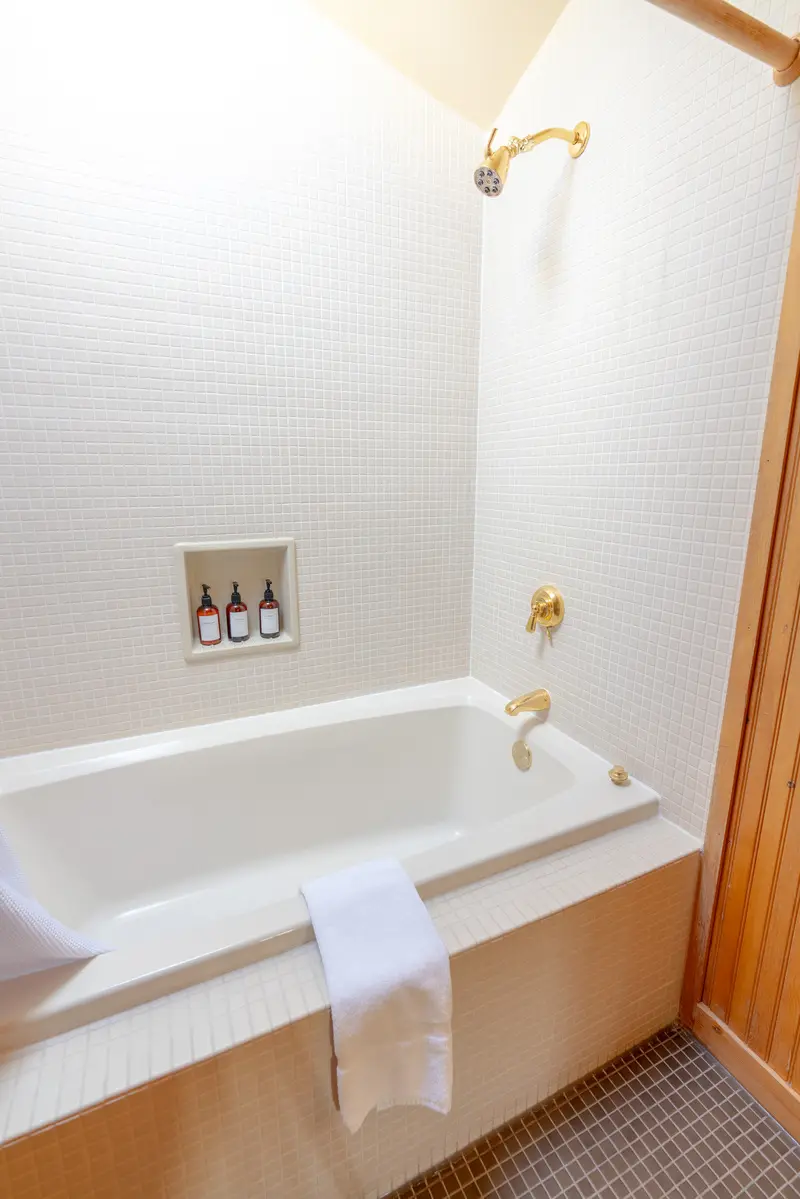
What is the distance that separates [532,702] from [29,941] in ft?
3.92

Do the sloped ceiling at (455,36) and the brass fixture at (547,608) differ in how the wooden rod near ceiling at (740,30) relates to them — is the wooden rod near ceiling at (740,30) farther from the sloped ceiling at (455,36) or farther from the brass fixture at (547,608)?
the brass fixture at (547,608)

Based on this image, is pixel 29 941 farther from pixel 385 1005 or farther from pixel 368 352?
pixel 368 352

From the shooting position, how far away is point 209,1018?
29.6 inches

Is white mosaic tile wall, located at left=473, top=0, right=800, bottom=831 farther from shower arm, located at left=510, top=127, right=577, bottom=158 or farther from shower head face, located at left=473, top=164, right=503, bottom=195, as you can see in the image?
shower head face, located at left=473, top=164, right=503, bottom=195

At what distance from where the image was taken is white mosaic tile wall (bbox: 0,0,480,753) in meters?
1.18

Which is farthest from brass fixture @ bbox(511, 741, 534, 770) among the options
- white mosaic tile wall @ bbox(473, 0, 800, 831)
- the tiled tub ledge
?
the tiled tub ledge

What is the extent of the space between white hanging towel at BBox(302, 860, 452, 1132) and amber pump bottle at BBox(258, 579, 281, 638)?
33.8 inches

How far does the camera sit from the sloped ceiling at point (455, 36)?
49.1 inches

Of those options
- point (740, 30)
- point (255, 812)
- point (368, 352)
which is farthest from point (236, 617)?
point (740, 30)

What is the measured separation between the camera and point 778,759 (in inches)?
38.5

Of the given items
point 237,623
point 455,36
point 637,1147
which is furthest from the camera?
point 237,623

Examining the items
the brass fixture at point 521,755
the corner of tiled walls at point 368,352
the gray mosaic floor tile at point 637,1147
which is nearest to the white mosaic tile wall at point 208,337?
the corner of tiled walls at point 368,352

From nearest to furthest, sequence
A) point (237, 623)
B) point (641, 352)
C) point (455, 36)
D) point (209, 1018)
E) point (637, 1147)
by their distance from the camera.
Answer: point (209, 1018) → point (637, 1147) → point (641, 352) → point (455, 36) → point (237, 623)

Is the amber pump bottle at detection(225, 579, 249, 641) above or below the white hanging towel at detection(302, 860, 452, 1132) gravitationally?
above
